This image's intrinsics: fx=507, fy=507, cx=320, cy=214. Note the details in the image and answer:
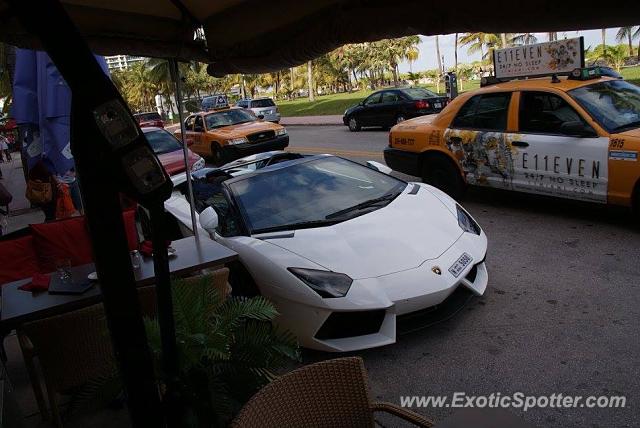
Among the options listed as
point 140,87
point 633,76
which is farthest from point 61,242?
point 140,87

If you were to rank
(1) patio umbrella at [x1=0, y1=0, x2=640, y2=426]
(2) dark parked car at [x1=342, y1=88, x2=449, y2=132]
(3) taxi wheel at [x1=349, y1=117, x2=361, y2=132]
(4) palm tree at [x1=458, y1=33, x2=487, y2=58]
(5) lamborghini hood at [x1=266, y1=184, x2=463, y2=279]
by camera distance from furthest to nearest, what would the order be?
(4) palm tree at [x1=458, y1=33, x2=487, y2=58], (3) taxi wheel at [x1=349, y1=117, x2=361, y2=132], (2) dark parked car at [x1=342, y1=88, x2=449, y2=132], (5) lamborghini hood at [x1=266, y1=184, x2=463, y2=279], (1) patio umbrella at [x1=0, y1=0, x2=640, y2=426]

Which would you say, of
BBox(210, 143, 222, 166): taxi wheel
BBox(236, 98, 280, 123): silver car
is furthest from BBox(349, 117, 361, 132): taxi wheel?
BBox(236, 98, 280, 123): silver car

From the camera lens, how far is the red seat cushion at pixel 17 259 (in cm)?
423

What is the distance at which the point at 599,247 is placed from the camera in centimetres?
507

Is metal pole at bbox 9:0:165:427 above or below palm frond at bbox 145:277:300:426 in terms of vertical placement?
above

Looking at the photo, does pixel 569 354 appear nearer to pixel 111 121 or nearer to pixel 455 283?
pixel 455 283

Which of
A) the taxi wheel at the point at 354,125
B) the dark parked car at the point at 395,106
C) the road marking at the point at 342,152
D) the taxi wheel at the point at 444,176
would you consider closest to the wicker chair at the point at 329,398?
the taxi wheel at the point at 444,176

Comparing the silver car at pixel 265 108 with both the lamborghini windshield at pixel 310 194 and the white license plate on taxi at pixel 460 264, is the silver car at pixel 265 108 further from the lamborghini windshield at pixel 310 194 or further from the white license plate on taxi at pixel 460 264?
the white license plate on taxi at pixel 460 264

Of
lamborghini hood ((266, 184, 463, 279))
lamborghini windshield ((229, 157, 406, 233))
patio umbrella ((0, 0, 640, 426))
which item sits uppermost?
patio umbrella ((0, 0, 640, 426))

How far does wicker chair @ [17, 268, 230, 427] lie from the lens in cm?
282

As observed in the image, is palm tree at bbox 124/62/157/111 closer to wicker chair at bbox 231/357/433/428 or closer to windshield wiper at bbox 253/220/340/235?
windshield wiper at bbox 253/220/340/235

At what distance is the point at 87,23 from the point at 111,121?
2.55 metres

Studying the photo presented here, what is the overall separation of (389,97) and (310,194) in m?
13.9

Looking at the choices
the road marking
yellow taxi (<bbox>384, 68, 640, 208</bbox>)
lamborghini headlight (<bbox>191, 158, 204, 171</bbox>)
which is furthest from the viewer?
the road marking
